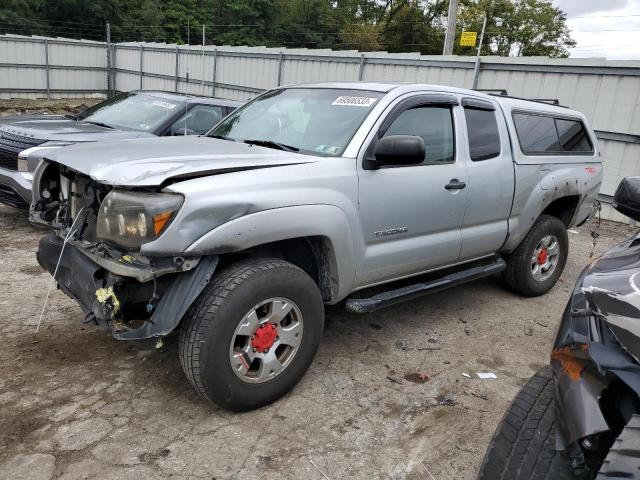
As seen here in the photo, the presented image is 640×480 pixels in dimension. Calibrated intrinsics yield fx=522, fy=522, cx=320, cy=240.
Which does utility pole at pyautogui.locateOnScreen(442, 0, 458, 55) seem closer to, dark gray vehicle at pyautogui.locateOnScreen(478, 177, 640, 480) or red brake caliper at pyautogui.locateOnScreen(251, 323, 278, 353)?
red brake caliper at pyautogui.locateOnScreen(251, 323, 278, 353)

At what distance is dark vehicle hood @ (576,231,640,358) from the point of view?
1.44 m

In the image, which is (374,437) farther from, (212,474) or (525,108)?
(525,108)

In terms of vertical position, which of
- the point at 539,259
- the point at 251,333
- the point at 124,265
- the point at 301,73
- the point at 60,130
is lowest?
the point at 539,259

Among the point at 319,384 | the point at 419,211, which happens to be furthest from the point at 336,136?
the point at 319,384

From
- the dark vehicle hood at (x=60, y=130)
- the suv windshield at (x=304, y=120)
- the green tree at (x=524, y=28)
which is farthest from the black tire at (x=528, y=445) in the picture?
the green tree at (x=524, y=28)

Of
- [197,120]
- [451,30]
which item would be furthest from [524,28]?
[197,120]

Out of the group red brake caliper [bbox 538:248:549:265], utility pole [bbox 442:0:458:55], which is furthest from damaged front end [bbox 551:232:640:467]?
utility pole [bbox 442:0:458:55]

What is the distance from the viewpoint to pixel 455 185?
3.81 m

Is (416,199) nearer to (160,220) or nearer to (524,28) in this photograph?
(160,220)

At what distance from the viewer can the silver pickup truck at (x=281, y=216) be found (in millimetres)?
2615

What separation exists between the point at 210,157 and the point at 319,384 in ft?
5.09

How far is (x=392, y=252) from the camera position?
138 inches

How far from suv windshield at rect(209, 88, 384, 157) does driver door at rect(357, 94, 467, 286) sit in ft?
0.69

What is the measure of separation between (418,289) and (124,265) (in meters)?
2.04
